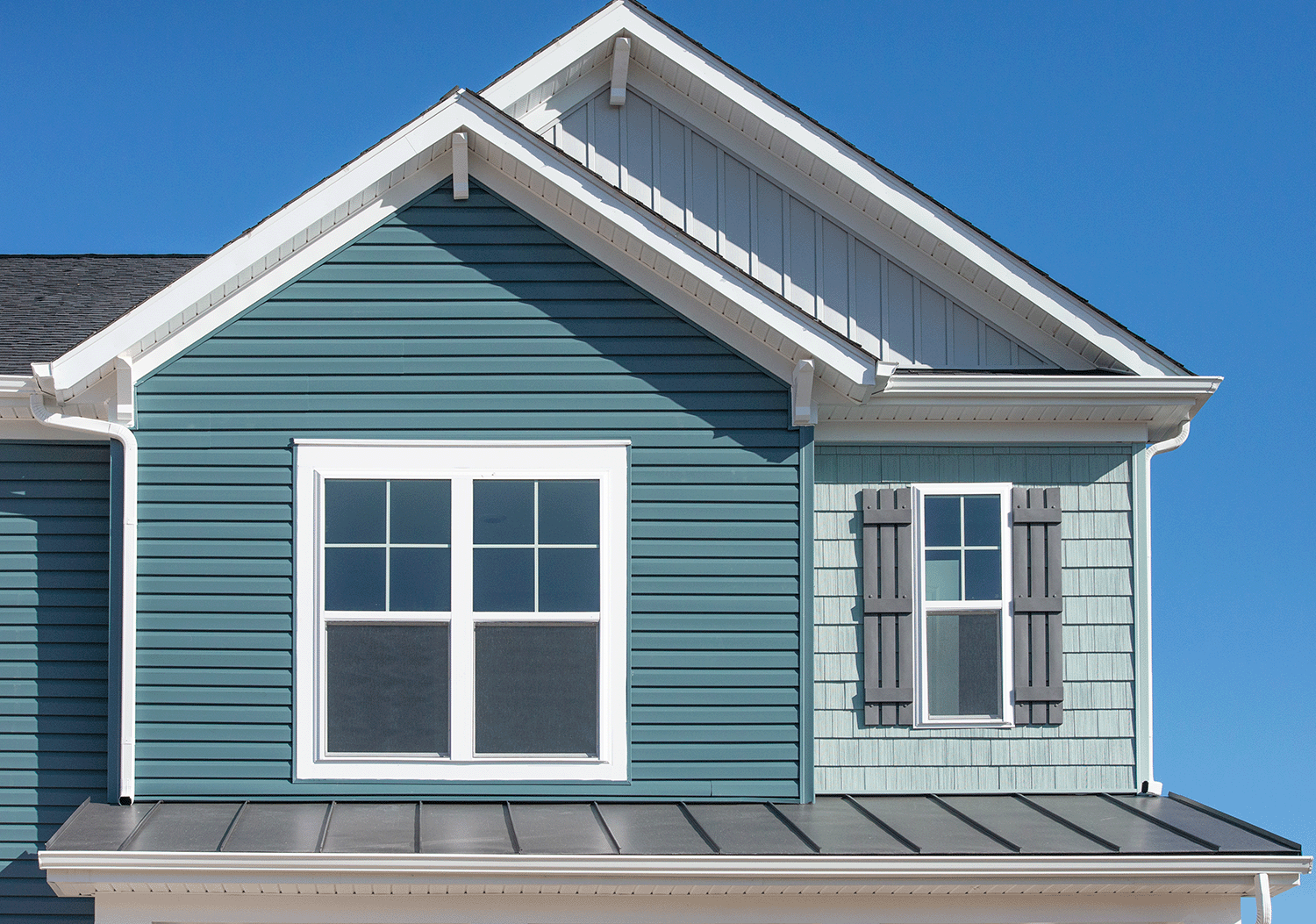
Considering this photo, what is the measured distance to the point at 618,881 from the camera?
18.9 feet

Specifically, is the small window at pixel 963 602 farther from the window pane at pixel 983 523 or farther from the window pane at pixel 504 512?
the window pane at pixel 504 512

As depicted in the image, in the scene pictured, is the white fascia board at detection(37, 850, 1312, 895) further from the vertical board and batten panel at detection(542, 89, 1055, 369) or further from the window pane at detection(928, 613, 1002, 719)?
the vertical board and batten panel at detection(542, 89, 1055, 369)

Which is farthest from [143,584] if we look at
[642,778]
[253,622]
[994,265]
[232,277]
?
[994,265]

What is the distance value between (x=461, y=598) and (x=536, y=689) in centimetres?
70

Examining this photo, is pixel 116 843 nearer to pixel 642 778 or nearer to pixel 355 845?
pixel 355 845

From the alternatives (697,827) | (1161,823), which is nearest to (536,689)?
(697,827)

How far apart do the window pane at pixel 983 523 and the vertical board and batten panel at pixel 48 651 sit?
18.0 ft

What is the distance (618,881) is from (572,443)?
2.50 m

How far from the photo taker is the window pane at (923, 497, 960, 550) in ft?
23.6

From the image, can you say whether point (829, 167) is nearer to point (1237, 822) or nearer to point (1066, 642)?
point (1066, 642)

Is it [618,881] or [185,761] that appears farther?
[185,761]

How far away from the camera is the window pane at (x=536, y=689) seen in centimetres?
658

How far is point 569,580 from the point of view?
666 cm

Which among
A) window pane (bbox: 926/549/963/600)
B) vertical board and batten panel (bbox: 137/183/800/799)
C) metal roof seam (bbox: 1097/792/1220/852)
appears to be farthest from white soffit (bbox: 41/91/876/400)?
metal roof seam (bbox: 1097/792/1220/852)
